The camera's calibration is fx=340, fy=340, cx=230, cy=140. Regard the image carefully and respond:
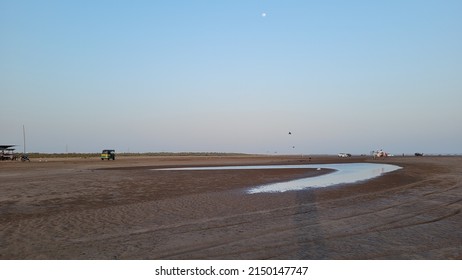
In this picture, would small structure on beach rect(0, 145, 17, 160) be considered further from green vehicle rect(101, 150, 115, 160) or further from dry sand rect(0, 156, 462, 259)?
dry sand rect(0, 156, 462, 259)

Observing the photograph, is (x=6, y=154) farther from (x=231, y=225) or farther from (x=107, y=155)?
(x=231, y=225)

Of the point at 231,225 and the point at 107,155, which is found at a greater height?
the point at 107,155

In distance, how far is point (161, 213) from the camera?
12.3 meters

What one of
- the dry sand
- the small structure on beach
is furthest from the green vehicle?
the dry sand

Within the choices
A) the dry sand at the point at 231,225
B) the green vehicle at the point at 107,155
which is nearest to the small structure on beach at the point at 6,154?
the green vehicle at the point at 107,155

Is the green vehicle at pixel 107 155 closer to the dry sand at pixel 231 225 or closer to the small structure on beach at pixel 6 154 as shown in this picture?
the small structure on beach at pixel 6 154

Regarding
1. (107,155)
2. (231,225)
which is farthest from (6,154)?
(231,225)

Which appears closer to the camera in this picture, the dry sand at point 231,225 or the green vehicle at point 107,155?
the dry sand at point 231,225

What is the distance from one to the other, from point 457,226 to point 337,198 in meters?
6.19

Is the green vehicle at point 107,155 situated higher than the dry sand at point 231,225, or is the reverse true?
the green vehicle at point 107,155

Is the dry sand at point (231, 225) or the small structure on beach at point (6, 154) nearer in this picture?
the dry sand at point (231, 225)
